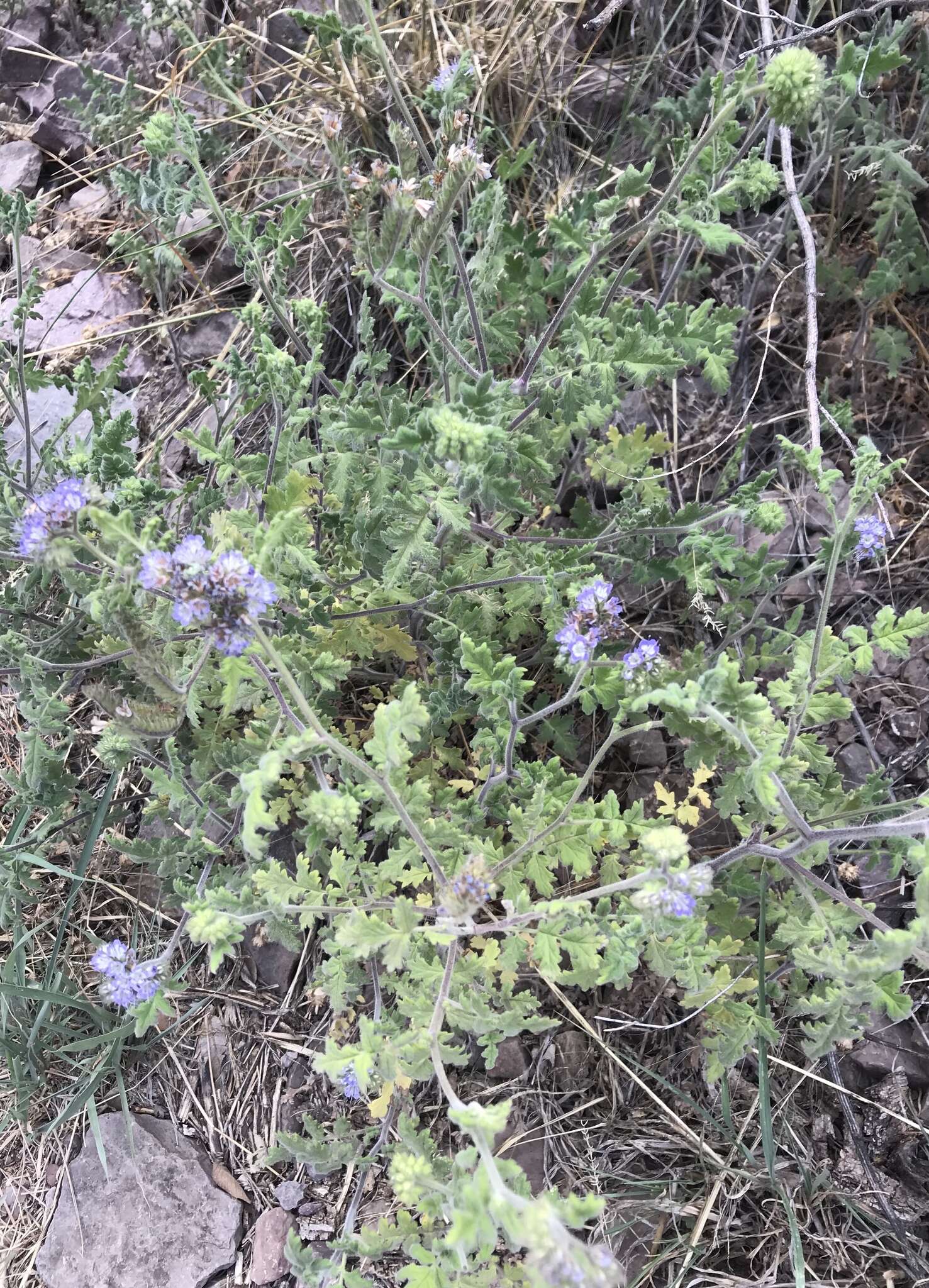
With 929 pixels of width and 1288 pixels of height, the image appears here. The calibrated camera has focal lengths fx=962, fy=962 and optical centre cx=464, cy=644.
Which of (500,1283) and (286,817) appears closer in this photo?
(500,1283)

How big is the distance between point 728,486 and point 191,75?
133 inches

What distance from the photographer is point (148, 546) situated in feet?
7.47

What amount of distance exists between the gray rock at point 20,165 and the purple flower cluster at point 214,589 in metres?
3.55

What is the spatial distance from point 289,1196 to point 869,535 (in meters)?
3.03

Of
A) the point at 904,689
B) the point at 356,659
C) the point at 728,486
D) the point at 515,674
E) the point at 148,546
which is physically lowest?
the point at 904,689

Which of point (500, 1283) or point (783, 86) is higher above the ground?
point (783, 86)

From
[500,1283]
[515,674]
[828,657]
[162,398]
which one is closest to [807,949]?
[828,657]

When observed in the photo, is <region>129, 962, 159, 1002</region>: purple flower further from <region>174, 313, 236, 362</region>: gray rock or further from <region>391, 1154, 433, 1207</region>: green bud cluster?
<region>174, 313, 236, 362</region>: gray rock

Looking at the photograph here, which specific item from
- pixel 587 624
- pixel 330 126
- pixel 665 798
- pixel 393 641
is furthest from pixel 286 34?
pixel 665 798

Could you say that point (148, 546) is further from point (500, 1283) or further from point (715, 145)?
point (500, 1283)

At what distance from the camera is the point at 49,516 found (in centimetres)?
235

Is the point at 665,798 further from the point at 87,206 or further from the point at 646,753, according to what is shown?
the point at 87,206

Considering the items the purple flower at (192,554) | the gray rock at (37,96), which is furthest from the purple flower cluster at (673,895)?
the gray rock at (37,96)

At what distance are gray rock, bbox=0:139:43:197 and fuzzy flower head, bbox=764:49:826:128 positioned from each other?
12.6ft
